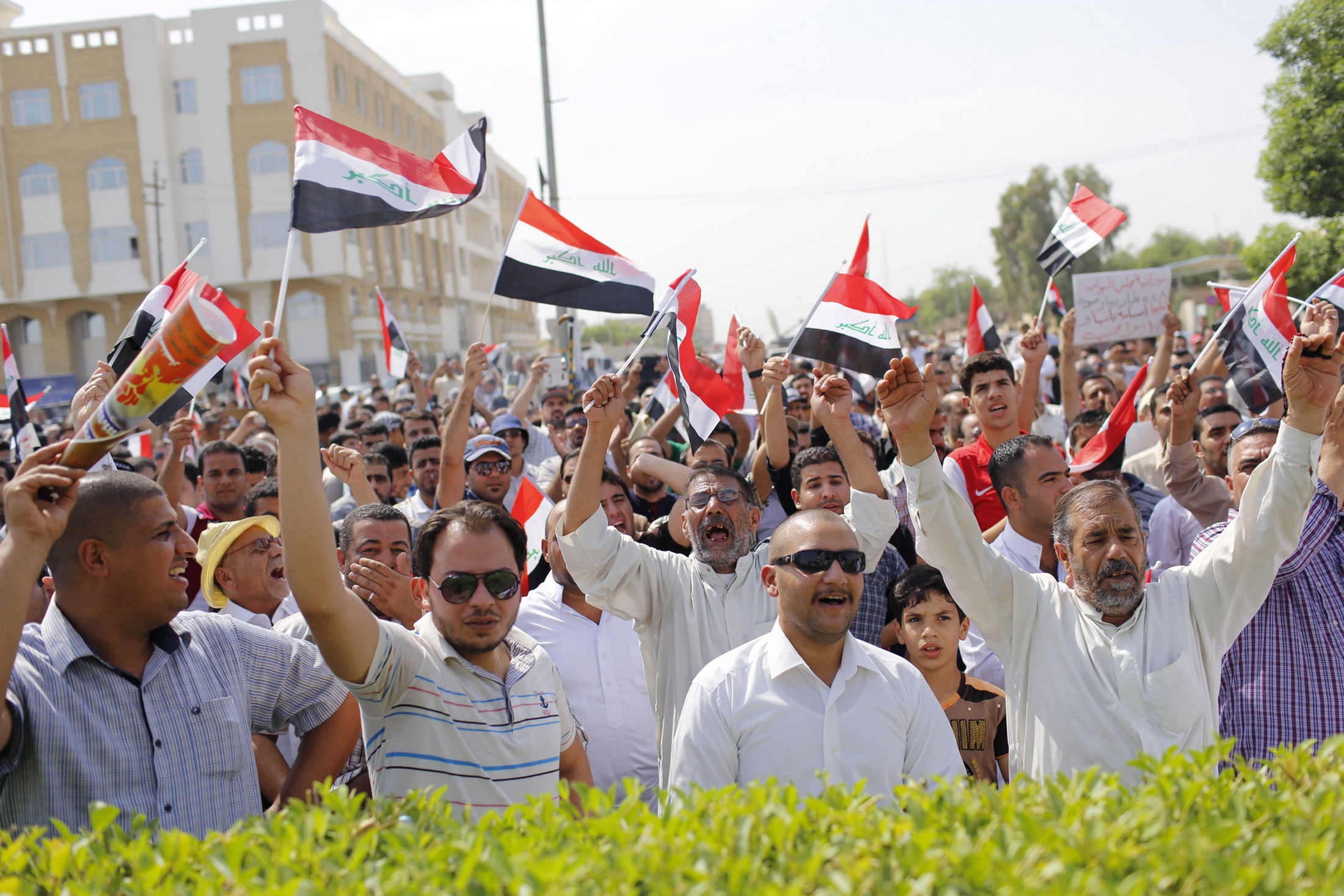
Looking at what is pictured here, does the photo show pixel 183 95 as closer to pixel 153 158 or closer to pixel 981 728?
pixel 153 158

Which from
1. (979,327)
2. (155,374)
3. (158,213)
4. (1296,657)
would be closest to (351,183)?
(155,374)

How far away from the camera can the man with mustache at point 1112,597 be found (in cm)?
324

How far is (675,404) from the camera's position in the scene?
884 centimetres

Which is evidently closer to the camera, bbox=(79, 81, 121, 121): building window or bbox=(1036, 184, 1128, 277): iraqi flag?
bbox=(1036, 184, 1128, 277): iraqi flag

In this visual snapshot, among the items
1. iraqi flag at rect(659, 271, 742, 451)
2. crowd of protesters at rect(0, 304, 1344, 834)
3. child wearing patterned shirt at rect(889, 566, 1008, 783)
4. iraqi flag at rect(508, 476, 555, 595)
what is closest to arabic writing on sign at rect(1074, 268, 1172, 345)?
crowd of protesters at rect(0, 304, 1344, 834)

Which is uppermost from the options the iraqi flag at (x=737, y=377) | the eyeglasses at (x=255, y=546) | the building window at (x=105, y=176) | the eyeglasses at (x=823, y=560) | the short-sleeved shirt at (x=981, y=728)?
the building window at (x=105, y=176)

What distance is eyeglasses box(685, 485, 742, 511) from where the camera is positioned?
14.5ft

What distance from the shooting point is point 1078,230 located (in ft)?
28.3

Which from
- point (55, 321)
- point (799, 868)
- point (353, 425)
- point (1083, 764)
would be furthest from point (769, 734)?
point (55, 321)

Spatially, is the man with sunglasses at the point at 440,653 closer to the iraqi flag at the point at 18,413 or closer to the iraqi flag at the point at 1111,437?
the iraqi flag at the point at 1111,437

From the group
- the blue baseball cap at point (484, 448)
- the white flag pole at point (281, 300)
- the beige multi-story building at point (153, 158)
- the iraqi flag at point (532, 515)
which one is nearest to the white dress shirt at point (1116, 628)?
the white flag pole at point (281, 300)

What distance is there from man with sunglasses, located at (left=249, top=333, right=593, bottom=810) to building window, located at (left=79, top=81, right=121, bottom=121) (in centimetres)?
5108

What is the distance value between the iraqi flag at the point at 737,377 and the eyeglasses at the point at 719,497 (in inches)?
82.0

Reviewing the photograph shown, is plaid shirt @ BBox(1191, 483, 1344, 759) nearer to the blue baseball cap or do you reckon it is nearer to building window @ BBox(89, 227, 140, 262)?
the blue baseball cap
